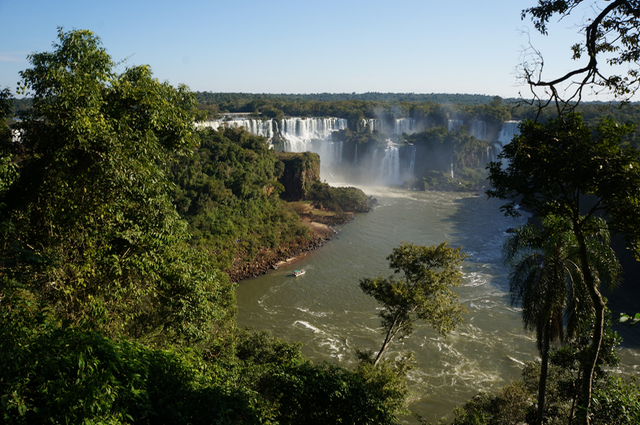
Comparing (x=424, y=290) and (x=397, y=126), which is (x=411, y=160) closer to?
(x=397, y=126)

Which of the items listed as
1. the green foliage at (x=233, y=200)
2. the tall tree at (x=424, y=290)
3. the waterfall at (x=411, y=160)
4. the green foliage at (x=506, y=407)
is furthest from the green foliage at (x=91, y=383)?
the waterfall at (x=411, y=160)

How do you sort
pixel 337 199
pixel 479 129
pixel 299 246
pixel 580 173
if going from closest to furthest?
pixel 580 173, pixel 299 246, pixel 337 199, pixel 479 129

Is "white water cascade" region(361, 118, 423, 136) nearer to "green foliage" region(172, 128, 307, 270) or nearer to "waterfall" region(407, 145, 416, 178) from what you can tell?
"waterfall" region(407, 145, 416, 178)

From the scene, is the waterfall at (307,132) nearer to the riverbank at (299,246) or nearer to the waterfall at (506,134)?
the riverbank at (299,246)

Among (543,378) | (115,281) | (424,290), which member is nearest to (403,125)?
(424,290)

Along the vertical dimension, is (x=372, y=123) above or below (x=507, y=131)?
above

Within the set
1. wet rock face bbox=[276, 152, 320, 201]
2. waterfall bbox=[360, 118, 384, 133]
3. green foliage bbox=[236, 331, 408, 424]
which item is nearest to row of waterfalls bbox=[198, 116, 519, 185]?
waterfall bbox=[360, 118, 384, 133]

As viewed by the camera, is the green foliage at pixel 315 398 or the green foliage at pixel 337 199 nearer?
the green foliage at pixel 315 398
